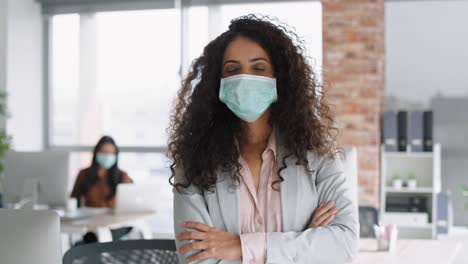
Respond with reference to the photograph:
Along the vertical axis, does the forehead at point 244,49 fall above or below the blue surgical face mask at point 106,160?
above

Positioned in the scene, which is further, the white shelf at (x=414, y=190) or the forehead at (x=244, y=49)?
the white shelf at (x=414, y=190)

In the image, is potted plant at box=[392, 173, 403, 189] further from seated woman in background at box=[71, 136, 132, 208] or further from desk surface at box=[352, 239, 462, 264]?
desk surface at box=[352, 239, 462, 264]

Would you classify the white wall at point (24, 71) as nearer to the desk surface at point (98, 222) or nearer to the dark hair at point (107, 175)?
the dark hair at point (107, 175)

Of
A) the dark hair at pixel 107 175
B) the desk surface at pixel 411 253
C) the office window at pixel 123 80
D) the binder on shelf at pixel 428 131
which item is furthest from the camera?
the office window at pixel 123 80

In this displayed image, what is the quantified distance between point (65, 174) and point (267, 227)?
2.55 metres

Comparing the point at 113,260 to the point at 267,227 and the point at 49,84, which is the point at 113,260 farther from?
the point at 49,84

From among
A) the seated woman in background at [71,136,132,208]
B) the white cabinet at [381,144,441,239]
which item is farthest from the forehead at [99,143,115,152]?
the white cabinet at [381,144,441,239]

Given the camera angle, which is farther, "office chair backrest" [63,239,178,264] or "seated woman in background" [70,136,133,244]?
"seated woman in background" [70,136,133,244]

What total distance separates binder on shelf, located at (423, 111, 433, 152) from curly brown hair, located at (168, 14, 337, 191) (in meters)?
3.48

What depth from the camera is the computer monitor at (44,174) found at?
393cm

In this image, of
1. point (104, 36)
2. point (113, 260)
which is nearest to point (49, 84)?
point (104, 36)

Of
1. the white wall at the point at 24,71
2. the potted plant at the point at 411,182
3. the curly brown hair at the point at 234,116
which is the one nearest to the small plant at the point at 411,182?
the potted plant at the point at 411,182

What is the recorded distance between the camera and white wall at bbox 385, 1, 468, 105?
18.3 feet

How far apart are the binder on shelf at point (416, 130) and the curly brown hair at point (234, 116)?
3470 mm
